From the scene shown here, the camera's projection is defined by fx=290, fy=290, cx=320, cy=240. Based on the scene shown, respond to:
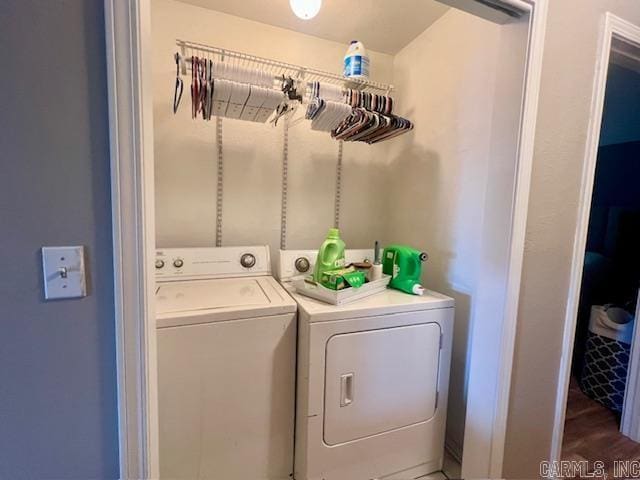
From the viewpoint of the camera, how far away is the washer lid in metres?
1.18

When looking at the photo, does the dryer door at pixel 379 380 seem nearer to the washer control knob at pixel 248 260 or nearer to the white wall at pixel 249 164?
the washer control knob at pixel 248 260

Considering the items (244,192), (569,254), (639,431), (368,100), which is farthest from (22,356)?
(639,431)

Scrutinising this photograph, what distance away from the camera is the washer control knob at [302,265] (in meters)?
1.79

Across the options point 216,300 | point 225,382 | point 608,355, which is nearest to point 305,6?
point 216,300

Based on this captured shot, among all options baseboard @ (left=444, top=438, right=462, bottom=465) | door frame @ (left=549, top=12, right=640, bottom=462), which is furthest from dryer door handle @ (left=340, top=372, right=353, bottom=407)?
door frame @ (left=549, top=12, right=640, bottom=462)

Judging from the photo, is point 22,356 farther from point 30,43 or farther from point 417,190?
point 417,190

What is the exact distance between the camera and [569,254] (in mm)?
1321

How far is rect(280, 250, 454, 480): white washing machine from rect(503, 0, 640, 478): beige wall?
339 millimetres

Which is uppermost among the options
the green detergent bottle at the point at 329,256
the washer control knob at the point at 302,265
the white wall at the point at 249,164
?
the white wall at the point at 249,164

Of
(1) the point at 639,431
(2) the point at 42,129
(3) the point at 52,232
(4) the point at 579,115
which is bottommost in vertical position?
(1) the point at 639,431

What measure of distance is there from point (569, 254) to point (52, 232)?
1.87 m

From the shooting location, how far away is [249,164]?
197cm

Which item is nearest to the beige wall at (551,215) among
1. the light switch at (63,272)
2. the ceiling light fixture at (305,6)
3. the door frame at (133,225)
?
the ceiling light fixture at (305,6)

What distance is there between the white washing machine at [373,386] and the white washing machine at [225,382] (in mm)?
94
